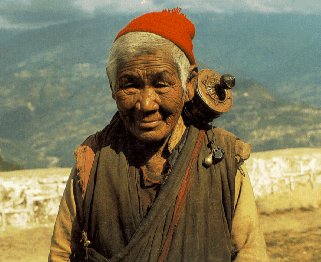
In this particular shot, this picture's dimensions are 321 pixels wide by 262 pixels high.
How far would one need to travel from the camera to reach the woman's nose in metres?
1.87

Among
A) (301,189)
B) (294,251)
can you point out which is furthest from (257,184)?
(294,251)

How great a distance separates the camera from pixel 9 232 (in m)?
7.82

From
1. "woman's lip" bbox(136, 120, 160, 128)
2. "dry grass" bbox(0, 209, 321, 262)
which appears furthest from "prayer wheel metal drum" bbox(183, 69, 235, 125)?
"dry grass" bbox(0, 209, 321, 262)

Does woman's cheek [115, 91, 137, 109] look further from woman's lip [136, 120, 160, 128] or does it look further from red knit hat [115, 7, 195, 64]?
red knit hat [115, 7, 195, 64]

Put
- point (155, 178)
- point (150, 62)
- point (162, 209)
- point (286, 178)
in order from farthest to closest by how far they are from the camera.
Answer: point (286, 178) < point (155, 178) < point (162, 209) < point (150, 62)

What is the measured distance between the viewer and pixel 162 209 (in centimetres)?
198

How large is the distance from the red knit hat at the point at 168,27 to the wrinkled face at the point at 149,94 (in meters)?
0.09

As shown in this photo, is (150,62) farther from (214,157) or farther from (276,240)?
(276,240)

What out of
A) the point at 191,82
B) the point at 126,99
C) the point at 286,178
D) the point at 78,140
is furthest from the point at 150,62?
the point at 78,140

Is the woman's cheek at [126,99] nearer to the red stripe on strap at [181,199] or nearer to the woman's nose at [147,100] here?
the woman's nose at [147,100]

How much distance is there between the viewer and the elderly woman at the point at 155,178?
1909 mm

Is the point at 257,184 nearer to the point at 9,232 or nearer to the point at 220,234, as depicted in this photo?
the point at 9,232

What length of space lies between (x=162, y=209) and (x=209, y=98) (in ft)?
1.78

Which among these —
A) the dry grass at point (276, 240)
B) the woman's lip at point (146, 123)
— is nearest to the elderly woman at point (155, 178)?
the woman's lip at point (146, 123)
